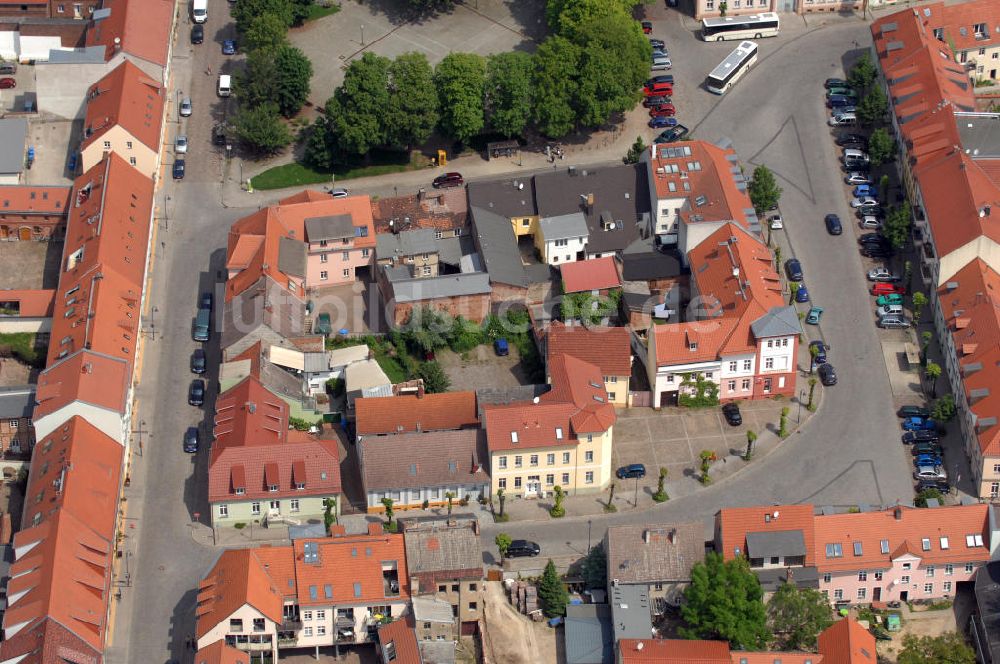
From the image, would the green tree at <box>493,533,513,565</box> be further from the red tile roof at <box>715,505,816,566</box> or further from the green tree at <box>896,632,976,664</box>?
the green tree at <box>896,632,976,664</box>

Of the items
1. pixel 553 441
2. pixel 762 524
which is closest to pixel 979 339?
pixel 762 524

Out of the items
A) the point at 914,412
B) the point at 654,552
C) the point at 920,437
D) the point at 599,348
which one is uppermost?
the point at 599,348

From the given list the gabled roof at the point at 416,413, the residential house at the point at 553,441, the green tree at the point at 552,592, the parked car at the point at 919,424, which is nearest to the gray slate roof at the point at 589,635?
the green tree at the point at 552,592

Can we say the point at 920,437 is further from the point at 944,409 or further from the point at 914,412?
the point at 944,409

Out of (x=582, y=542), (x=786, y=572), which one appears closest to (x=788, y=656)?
(x=786, y=572)

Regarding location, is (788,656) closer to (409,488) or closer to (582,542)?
(582,542)

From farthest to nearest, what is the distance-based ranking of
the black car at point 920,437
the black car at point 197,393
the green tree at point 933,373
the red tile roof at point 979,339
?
the green tree at point 933,373, the black car at point 197,393, the black car at point 920,437, the red tile roof at point 979,339

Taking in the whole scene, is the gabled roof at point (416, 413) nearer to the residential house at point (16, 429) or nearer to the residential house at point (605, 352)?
the residential house at point (605, 352)
